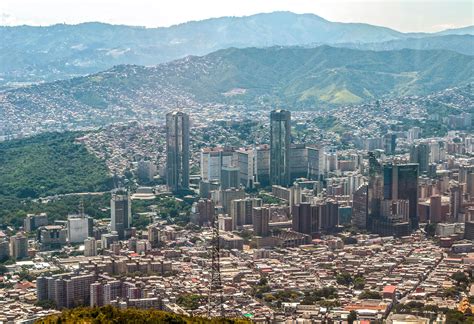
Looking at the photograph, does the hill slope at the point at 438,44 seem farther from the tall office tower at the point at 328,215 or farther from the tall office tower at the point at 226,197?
the tall office tower at the point at 328,215

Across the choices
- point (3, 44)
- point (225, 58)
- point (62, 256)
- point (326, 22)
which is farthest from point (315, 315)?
point (326, 22)

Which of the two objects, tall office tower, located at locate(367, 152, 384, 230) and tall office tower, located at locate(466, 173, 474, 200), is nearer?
tall office tower, located at locate(367, 152, 384, 230)

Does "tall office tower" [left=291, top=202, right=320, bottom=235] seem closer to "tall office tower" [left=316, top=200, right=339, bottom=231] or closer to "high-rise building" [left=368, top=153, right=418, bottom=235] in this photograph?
"tall office tower" [left=316, top=200, right=339, bottom=231]

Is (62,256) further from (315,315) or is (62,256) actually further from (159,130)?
(159,130)

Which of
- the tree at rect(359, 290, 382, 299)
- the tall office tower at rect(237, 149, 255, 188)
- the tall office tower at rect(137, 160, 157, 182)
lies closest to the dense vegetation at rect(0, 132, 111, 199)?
the tall office tower at rect(137, 160, 157, 182)

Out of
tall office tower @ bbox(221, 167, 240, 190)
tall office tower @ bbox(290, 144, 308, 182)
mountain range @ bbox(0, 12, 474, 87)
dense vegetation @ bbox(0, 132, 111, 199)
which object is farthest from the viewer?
mountain range @ bbox(0, 12, 474, 87)

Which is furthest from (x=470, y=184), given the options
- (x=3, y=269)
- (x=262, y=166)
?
(x=3, y=269)
